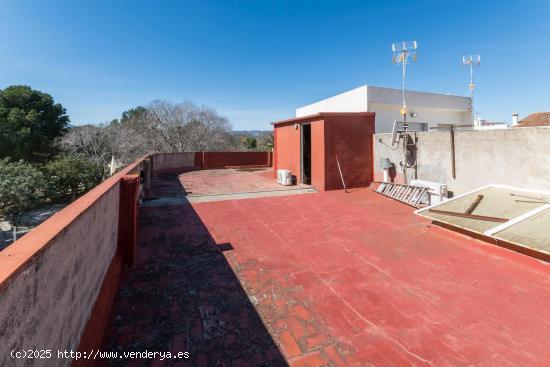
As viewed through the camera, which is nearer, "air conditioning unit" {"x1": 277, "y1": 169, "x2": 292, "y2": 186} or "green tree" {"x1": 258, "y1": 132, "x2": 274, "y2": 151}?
"air conditioning unit" {"x1": 277, "y1": 169, "x2": 292, "y2": 186}

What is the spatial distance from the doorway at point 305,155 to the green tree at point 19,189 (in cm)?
1231

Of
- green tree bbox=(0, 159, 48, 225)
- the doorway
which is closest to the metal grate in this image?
the doorway

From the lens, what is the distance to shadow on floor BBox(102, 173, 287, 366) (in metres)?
2.41

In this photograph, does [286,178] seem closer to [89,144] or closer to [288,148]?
[288,148]

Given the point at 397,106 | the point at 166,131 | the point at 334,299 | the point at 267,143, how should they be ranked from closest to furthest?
the point at 334,299 → the point at 397,106 → the point at 166,131 → the point at 267,143

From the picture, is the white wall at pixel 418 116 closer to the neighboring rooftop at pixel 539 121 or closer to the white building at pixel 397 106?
the white building at pixel 397 106

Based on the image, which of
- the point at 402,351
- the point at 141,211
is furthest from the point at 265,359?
the point at 141,211

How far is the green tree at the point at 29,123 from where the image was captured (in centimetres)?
2141

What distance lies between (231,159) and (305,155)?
Answer: 934cm

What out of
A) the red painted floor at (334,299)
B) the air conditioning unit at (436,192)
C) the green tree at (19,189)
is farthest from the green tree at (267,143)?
the red painted floor at (334,299)

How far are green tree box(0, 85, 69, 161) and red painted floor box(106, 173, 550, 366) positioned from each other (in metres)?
24.1

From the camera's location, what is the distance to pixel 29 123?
23.6 metres

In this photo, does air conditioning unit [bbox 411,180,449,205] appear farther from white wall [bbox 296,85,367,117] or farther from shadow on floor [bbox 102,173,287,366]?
white wall [bbox 296,85,367,117]

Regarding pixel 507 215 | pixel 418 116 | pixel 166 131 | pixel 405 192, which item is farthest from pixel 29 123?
pixel 507 215
